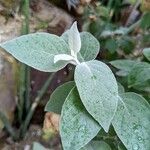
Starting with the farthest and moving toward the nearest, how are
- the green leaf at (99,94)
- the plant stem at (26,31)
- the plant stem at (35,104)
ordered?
the plant stem at (35,104), the plant stem at (26,31), the green leaf at (99,94)

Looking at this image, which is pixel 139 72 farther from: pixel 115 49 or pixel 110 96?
pixel 115 49

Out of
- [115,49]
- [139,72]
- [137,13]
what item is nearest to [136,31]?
[137,13]

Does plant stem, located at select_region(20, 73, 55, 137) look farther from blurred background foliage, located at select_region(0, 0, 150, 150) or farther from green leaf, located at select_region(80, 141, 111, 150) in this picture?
green leaf, located at select_region(80, 141, 111, 150)

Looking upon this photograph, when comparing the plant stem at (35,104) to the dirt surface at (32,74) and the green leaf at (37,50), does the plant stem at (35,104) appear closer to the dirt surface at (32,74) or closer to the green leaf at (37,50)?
the dirt surface at (32,74)

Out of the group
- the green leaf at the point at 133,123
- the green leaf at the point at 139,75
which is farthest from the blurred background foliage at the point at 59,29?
the green leaf at the point at 133,123

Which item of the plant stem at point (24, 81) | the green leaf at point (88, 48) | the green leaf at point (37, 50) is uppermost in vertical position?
the green leaf at point (37, 50)

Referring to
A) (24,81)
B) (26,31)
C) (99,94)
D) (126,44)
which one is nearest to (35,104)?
(24,81)

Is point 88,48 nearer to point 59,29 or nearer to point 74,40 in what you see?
point 74,40

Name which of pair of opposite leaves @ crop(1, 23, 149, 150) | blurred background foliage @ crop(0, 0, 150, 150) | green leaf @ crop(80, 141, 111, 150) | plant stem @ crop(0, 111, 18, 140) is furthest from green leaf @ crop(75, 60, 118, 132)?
plant stem @ crop(0, 111, 18, 140)
